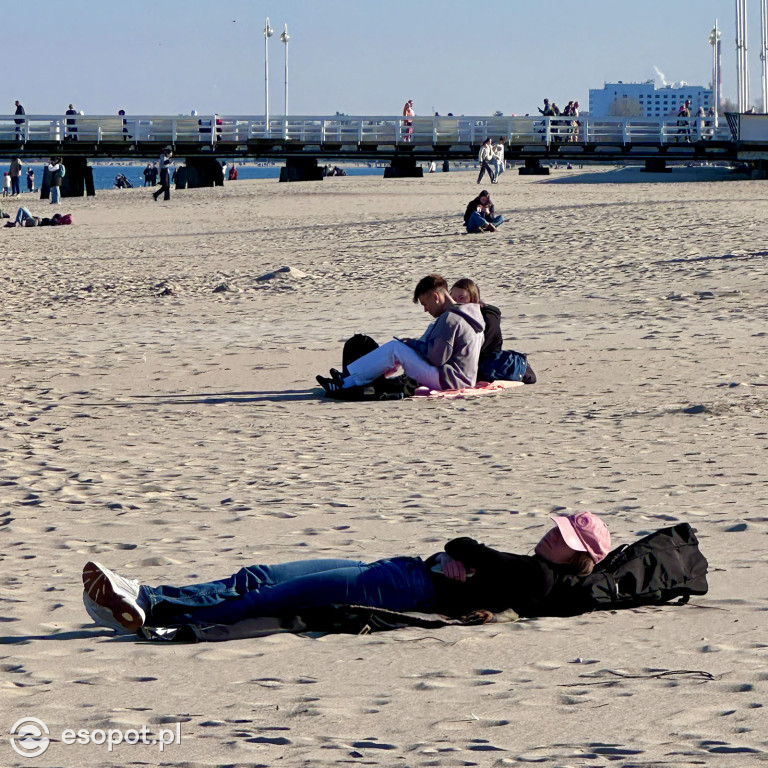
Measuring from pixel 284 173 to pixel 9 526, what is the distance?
36.8 metres

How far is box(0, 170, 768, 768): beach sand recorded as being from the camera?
11.4 feet

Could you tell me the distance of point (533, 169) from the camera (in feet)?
130

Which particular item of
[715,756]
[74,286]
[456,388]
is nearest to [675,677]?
[715,756]

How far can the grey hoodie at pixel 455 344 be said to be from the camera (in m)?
8.57

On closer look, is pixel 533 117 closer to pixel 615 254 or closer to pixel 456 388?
pixel 615 254

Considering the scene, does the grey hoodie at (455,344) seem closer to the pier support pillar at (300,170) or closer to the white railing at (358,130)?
the white railing at (358,130)

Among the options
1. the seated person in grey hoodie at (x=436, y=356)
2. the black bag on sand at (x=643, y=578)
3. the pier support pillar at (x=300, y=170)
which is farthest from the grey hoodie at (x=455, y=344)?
the pier support pillar at (x=300, y=170)

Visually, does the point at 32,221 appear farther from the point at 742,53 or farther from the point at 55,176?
the point at 742,53

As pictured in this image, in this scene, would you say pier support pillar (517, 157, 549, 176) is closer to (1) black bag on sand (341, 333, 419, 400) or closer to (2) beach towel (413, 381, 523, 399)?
(2) beach towel (413, 381, 523, 399)

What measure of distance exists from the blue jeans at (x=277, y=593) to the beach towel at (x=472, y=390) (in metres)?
4.67

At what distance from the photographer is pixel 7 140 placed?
1553 inches

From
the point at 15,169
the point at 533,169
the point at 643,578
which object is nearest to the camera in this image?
the point at 643,578

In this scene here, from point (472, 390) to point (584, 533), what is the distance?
4848mm

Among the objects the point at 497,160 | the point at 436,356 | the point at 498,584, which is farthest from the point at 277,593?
the point at 497,160
